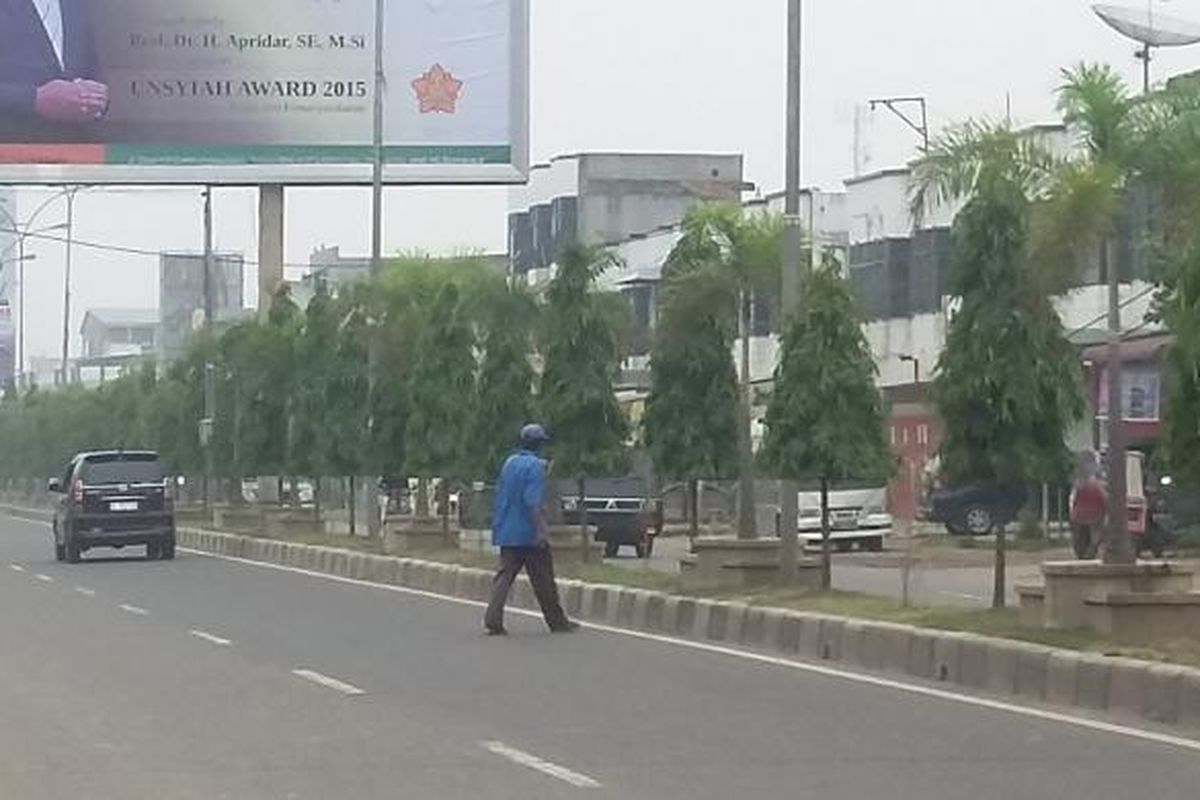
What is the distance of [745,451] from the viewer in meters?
29.6

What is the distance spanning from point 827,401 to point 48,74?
3194 cm

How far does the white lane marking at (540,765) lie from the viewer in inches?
524

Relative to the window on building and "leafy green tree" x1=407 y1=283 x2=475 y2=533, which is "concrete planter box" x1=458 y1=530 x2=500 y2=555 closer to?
"leafy green tree" x1=407 y1=283 x2=475 y2=533

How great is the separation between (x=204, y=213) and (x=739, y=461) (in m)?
36.1

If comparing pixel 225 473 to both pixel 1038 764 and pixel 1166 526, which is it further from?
pixel 1038 764

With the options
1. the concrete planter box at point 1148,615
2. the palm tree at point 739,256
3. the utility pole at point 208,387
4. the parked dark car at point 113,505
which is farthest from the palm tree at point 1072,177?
the utility pole at point 208,387

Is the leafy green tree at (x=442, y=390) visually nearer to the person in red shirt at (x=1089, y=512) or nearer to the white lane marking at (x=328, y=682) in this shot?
the person in red shirt at (x=1089, y=512)

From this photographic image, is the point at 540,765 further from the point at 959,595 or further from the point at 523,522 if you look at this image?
the point at 959,595

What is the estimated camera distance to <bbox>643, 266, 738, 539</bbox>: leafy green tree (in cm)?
3034

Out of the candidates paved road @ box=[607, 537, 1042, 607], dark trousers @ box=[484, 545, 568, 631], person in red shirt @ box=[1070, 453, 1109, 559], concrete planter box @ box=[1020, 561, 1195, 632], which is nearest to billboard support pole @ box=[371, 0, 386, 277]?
paved road @ box=[607, 537, 1042, 607]

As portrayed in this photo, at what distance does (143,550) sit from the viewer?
52.0 m

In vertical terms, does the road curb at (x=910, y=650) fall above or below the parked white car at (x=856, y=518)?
below

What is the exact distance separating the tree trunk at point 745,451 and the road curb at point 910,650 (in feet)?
6.30

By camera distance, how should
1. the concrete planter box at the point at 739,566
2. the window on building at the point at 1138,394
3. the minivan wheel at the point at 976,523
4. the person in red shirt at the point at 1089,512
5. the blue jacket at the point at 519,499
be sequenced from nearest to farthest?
the blue jacket at the point at 519,499 < the concrete planter box at the point at 739,566 < the person in red shirt at the point at 1089,512 < the window on building at the point at 1138,394 < the minivan wheel at the point at 976,523
